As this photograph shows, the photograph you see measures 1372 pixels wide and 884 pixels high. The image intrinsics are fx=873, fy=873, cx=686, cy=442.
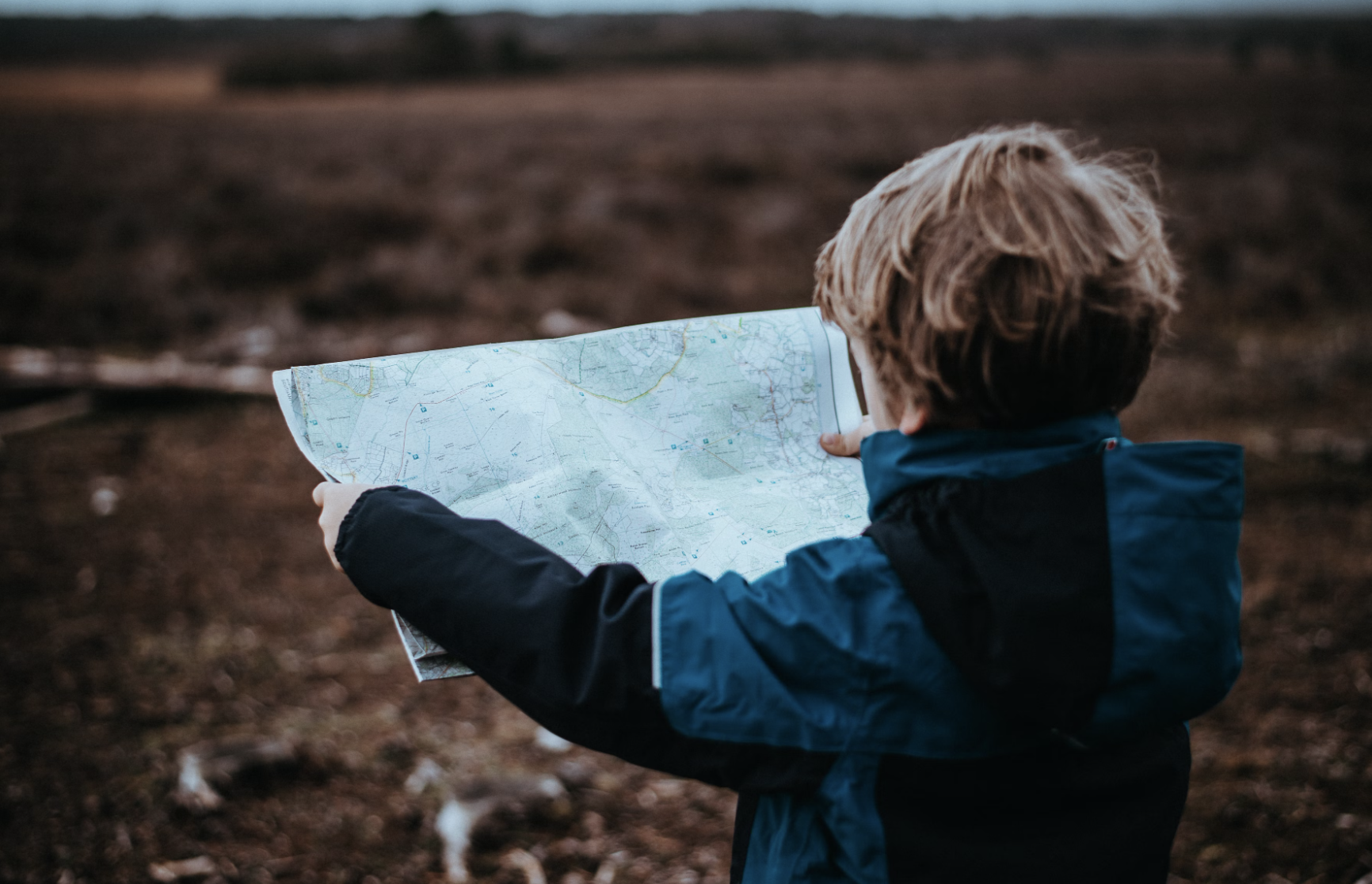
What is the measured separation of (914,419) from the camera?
97 centimetres

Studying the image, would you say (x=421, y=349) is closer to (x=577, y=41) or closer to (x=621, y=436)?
(x=621, y=436)

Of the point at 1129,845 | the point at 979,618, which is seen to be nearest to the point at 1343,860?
the point at 1129,845

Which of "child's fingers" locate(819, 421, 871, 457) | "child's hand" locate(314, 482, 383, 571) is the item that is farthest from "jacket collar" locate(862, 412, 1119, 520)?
"child's hand" locate(314, 482, 383, 571)

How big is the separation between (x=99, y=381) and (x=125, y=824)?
457 cm

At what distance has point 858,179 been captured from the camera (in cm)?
1537

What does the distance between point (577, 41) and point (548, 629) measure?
2132 inches

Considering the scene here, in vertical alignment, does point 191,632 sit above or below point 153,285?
below

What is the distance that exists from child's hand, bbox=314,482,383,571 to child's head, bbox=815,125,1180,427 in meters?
0.69

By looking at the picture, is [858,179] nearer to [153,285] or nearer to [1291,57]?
[153,285]

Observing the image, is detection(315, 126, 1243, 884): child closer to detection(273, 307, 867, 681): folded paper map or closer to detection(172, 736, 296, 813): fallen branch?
detection(273, 307, 867, 681): folded paper map

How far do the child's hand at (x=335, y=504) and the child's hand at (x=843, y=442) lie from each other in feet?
2.27

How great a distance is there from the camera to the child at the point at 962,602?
841mm

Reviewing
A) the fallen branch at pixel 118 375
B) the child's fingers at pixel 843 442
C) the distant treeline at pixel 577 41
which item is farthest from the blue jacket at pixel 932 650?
the distant treeline at pixel 577 41

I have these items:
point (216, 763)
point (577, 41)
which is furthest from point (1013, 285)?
point (577, 41)
